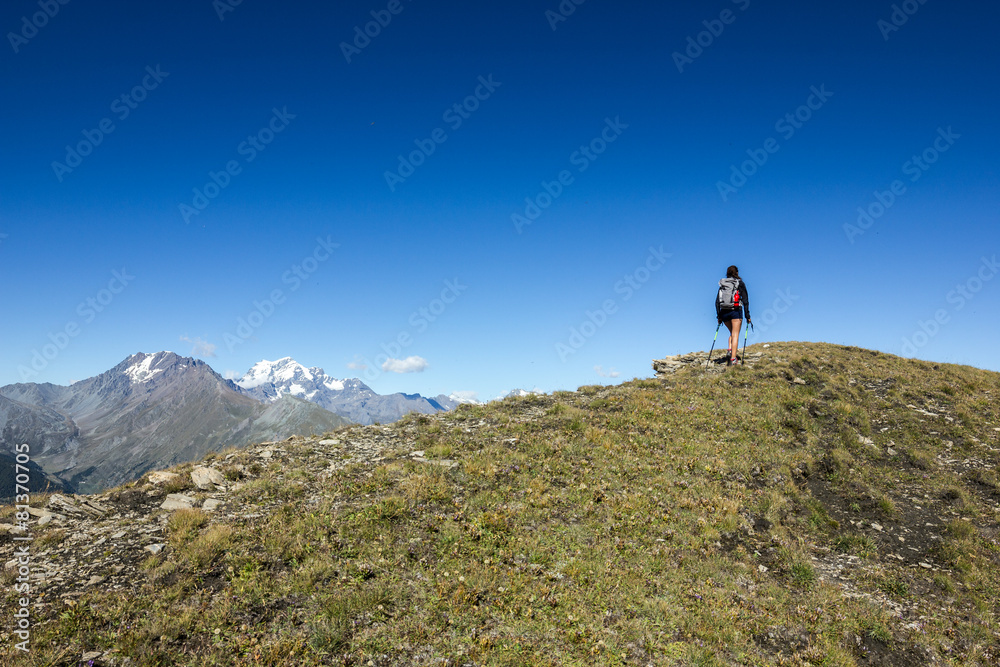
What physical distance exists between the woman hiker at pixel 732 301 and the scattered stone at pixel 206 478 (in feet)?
78.3

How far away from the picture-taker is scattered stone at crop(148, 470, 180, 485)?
1257cm

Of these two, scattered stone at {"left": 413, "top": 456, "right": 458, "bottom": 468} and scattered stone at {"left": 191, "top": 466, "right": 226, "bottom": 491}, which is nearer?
scattered stone at {"left": 191, "top": 466, "right": 226, "bottom": 491}

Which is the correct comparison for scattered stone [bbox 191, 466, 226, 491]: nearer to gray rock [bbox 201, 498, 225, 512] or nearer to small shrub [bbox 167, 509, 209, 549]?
gray rock [bbox 201, 498, 225, 512]

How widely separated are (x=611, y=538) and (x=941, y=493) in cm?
1212

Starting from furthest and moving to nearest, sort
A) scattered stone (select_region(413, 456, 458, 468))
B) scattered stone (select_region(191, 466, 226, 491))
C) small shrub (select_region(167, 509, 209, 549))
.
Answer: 1. scattered stone (select_region(413, 456, 458, 468))
2. scattered stone (select_region(191, 466, 226, 491))
3. small shrub (select_region(167, 509, 209, 549))

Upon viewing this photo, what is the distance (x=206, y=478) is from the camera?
12.7 metres

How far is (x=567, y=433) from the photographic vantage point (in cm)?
1705

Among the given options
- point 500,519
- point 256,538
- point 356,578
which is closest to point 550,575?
point 500,519

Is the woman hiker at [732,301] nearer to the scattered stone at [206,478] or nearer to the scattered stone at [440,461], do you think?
the scattered stone at [440,461]

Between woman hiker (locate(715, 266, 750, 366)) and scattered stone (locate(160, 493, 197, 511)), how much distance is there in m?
24.5

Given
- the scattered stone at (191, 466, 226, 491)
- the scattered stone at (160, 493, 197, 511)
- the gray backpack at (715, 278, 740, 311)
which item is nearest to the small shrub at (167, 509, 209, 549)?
the scattered stone at (160, 493, 197, 511)

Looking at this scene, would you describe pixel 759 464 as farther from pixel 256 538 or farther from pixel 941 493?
pixel 256 538

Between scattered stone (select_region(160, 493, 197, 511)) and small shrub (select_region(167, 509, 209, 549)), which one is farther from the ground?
scattered stone (select_region(160, 493, 197, 511))

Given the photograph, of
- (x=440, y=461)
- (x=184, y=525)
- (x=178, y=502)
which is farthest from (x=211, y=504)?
(x=440, y=461)
